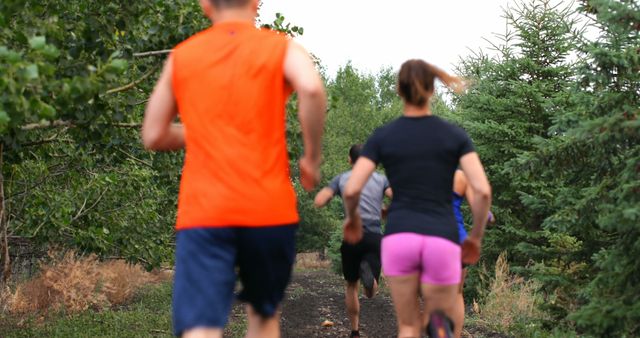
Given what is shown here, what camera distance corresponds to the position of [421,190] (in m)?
4.89

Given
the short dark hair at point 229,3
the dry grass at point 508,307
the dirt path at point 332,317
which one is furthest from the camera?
the dry grass at point 508,307

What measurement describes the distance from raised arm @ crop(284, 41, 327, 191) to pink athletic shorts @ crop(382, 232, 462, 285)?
1.34 metres

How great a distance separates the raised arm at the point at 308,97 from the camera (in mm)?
3492

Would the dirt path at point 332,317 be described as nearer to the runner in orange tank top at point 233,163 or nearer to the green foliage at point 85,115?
the green foliage at point 85,115

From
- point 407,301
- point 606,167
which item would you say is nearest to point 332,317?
point 606,167

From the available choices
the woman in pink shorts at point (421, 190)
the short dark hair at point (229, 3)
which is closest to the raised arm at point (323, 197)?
the woman in pink shorts at point (421, 190)

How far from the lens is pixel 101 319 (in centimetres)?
1530

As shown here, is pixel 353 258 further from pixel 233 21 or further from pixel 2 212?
pixel 233 21

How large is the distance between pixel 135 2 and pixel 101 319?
754 cm

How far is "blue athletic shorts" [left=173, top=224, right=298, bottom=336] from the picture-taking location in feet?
11.3

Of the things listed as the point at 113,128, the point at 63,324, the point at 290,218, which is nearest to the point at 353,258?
the point at 113,128

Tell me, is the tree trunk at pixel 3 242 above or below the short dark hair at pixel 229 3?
below

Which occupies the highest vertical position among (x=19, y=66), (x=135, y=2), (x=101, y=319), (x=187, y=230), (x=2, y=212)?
(x=135, y=2)

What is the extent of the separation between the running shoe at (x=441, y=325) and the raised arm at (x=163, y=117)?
1.92 metres
